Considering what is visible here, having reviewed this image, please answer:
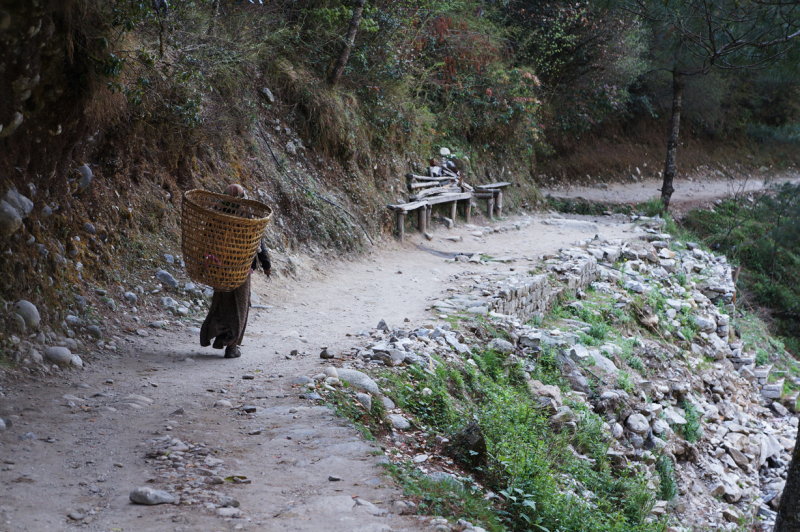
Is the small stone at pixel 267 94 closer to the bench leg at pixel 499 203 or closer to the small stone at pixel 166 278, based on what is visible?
the small stone at pixel 166 278

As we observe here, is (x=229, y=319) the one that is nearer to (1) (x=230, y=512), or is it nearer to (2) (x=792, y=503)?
(1) (x=230, y=512)

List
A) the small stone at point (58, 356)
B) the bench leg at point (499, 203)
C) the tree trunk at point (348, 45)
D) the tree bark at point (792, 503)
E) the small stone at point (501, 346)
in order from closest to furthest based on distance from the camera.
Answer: the tree bark at point (792, 503) → the small stone at point (58, 356) → the small stone at point (501, 346) → the tree trunk at point (348, 45) → the bench leg at point (499, 203)

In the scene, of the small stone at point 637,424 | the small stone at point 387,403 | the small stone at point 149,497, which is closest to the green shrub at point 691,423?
the small stone at point 637,424

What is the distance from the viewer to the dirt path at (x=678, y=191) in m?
18.8

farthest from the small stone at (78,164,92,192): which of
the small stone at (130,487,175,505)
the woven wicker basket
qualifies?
the small stone at (130,487,175,505)

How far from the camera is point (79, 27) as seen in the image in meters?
4.60

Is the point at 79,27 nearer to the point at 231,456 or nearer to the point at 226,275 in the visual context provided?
the point at 226,275

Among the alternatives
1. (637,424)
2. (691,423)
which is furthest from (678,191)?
(637,424)

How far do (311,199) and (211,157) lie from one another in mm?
1821

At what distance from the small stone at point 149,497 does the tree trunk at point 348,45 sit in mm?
8629

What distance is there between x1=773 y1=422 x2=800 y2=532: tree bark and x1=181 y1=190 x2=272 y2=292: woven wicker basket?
12.3 feet

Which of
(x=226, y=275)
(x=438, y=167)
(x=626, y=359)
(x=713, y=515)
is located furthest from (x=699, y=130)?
(x=226, y=275)

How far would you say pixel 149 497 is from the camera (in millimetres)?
2684

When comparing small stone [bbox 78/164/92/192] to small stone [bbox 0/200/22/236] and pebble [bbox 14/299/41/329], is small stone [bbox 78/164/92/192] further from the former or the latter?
pebble [bbox 14/299/41/329]
